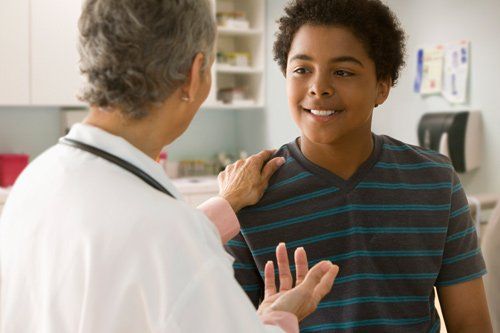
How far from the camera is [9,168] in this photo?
4.12 meters

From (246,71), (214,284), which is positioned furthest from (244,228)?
(246,71)

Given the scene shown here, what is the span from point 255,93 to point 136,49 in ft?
13.7

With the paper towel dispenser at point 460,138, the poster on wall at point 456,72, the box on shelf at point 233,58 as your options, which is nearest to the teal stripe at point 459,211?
the paper towel dispenser at point 460,138

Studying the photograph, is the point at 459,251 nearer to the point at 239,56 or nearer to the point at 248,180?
the point at 248,180

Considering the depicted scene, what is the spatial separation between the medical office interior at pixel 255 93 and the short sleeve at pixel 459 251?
5.27 feet

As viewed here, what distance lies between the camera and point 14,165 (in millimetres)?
4137

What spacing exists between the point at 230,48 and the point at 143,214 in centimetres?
441

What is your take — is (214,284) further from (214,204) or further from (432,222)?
(432,222)

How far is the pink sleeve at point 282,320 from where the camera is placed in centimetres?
97

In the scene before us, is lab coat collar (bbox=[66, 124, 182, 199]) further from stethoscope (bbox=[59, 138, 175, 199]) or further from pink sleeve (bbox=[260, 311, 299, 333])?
pink sleeve (bbox=[260, 311, 299, 333])

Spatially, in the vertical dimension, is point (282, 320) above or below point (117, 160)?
below

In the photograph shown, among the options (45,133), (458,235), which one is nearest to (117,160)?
(458,235)

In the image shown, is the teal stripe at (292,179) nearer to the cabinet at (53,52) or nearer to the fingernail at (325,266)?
the fingernail at (325,266)

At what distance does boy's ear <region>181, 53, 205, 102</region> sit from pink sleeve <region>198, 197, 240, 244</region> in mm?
375
